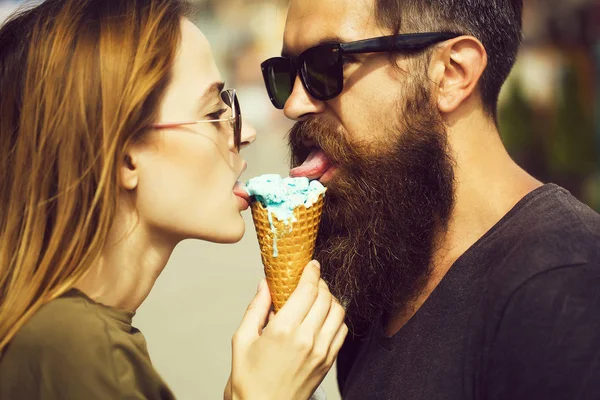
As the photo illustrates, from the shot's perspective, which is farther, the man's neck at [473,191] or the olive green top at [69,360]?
the man's neck at [473,191]

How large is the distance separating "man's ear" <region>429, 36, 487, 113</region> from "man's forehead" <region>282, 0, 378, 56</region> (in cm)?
30

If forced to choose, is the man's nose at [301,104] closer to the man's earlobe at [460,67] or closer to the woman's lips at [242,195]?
the woman's lips at [242,195]

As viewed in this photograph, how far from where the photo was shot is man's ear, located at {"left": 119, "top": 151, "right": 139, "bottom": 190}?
8.19ft

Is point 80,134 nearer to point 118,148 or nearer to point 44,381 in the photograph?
point 118,148

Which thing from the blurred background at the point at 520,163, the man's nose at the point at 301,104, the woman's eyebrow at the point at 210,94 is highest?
the woman's eyebrow at the point at 210,94

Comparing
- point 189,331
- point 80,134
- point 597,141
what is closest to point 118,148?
point 80,134

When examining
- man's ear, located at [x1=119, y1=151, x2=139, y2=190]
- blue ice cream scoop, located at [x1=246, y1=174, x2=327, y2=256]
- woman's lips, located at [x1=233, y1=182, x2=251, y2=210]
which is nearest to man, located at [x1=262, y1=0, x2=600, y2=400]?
blue ice cream scoop, located at [x1=246, y1=174, x2=327, y2=256]

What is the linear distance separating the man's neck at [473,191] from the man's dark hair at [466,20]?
6.7 inches

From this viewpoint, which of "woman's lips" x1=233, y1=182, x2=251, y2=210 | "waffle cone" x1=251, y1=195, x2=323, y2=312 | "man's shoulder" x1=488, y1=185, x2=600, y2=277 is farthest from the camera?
"woman's lips" x1=233, y1=182, x2=251, y2=210

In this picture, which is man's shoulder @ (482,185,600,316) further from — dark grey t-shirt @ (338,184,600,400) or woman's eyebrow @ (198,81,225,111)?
woman's eyebrow @ (198,81,225,111)

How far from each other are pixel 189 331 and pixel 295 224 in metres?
5.78

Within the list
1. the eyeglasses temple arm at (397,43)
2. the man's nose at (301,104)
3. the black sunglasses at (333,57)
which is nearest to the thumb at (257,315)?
the man's nose at (301,104)

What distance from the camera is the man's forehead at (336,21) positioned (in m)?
2.82

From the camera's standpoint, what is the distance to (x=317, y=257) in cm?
299
